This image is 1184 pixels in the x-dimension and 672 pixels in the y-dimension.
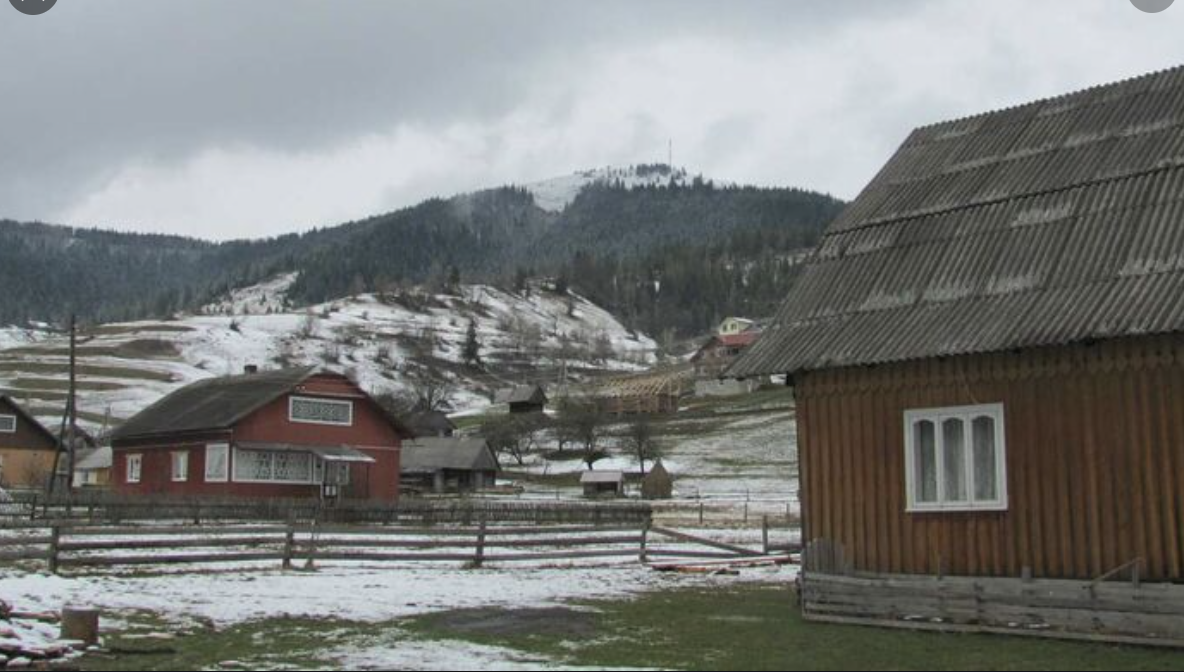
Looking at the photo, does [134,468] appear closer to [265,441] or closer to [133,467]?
[133,467]

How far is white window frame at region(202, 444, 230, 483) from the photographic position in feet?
187

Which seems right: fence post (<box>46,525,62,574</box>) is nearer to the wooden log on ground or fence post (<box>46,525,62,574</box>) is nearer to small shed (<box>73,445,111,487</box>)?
the wooden log on ground

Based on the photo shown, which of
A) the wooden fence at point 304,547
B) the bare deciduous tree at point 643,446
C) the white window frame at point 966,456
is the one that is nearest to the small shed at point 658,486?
the bare deciduous tree at point 643,446

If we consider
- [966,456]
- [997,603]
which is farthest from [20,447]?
[997,603]

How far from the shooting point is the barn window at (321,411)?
60125 millimetres

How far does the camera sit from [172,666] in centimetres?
1370

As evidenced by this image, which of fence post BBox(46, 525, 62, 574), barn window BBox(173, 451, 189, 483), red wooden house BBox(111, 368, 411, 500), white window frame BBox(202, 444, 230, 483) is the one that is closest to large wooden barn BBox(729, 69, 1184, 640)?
fence post BBox(46, 525, 62, 574)

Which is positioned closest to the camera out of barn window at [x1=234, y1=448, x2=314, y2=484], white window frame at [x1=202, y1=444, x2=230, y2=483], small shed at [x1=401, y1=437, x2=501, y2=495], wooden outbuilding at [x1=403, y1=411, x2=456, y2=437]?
white window frame at [x1=202, y1=444, x2=230, y2=483]

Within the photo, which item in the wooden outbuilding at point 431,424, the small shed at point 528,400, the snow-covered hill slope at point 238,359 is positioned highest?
the snow-covered hill slope at point 238,359

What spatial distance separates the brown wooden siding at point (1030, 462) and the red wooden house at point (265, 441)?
139ft

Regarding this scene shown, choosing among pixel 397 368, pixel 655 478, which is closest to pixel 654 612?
pixel 655 478

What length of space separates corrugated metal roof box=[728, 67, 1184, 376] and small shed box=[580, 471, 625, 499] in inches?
2238

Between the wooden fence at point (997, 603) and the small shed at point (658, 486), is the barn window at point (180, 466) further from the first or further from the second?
the wooden fence at point (997, 603)

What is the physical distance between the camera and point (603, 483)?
7819 cm
